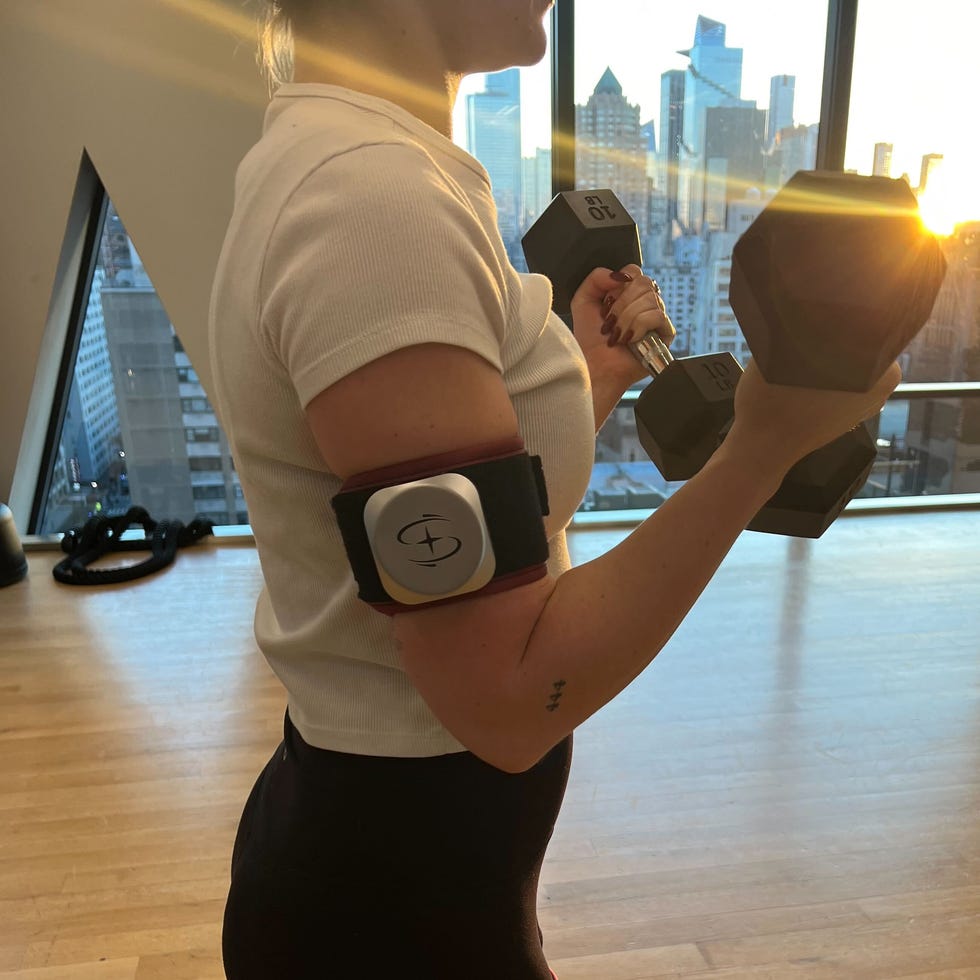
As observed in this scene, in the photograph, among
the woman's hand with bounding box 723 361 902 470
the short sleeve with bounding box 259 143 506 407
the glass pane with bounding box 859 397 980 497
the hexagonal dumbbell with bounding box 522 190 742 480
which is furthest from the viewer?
the glass pane with bounding box 859 397 980 497

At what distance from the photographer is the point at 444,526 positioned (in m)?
0.42

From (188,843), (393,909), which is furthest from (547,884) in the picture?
(393,909)

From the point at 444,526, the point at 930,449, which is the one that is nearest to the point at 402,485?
the point at 444,526

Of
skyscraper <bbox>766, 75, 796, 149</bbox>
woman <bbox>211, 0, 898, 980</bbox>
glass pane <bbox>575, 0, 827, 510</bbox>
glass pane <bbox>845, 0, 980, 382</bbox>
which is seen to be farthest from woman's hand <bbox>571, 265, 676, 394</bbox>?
skyscraper <bbox>766, 75, 796, 149</bbox>

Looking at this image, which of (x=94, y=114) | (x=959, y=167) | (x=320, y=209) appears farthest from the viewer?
(x=959, y=167)

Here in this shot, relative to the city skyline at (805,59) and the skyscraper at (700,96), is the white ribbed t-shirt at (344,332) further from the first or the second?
the skyscraper at (700,96)

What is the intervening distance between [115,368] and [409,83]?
10.5 feet

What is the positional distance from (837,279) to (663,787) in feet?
5.11

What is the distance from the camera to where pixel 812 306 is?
0.49 m

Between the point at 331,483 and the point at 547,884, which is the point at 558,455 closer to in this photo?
the point at 331,483

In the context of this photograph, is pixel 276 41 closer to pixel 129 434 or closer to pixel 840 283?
pixel 840 283

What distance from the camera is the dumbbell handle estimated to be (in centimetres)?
93

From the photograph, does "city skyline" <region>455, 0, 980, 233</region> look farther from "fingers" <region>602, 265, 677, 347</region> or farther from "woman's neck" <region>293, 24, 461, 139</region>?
"woman's neck" <region>293, 24, 461, 139</region>

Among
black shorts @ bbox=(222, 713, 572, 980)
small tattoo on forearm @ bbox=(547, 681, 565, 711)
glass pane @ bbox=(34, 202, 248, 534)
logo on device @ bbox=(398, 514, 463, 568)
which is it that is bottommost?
glass pane @ bbox=(34, 202, 248, 534)
